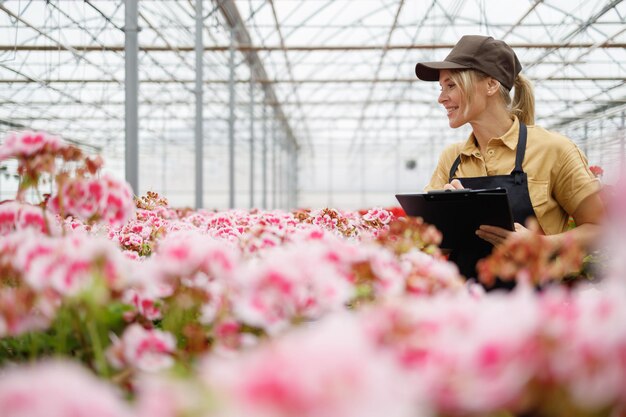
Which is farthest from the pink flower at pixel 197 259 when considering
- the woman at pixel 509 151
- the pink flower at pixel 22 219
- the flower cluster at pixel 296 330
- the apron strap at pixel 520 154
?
the apron strap at pixel 520 154

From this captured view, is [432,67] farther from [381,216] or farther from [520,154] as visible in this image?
[381,216]

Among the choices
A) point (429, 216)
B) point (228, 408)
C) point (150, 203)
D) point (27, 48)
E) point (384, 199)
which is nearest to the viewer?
point (228, 408)

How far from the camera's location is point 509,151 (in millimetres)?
1716

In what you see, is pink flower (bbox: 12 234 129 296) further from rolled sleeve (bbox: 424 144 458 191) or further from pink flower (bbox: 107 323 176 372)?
rolled sleeve (bbox: 424 144 458 191)

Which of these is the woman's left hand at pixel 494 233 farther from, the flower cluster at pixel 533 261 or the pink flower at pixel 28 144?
the pink flower at pixel 28 144

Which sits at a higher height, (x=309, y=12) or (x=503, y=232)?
(x=309, y=12)

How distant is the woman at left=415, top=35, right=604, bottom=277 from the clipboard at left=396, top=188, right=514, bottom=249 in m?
0.08

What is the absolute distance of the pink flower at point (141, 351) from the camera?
64 cm

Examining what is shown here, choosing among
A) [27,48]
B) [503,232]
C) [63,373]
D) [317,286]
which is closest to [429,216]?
[503,232]

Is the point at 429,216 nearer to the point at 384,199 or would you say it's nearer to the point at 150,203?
the point at 150,203

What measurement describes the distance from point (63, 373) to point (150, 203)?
1.76 m

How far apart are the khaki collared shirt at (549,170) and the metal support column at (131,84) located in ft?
8.38

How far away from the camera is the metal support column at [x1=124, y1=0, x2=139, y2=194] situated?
3.42m

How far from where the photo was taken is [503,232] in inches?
50.8
